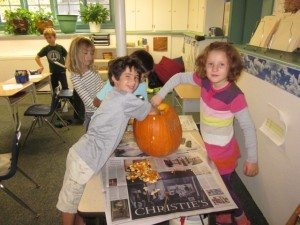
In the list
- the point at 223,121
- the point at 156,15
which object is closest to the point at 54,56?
the point at 156,15

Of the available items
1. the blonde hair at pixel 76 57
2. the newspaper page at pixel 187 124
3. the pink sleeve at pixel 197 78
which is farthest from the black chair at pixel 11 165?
the pink sleeve at pixel 197 78

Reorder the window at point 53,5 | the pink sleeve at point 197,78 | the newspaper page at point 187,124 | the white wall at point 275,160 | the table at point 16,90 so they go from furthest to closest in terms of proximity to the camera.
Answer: the window at point 53,5
the table at point 16,90
the newspaper page at point 187,124
the pink sleeve at point 197,78
the white wall at point 275,160

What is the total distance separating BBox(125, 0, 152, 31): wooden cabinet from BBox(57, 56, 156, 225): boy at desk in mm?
4366

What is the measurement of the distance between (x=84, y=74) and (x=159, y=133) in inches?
48.6

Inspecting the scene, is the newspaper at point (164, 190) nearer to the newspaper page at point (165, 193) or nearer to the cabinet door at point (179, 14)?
the newspaper page at point (165, 193)

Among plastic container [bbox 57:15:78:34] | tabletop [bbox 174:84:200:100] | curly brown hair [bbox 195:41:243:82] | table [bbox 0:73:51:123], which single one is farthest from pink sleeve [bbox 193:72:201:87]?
plastic container [bbox 57:15:78:34]

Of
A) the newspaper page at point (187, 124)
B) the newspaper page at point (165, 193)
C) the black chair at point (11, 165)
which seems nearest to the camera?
the newspaper page at point (165, 193)

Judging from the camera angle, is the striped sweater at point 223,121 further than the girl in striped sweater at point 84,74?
No

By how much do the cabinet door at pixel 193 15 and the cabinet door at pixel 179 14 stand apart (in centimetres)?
19

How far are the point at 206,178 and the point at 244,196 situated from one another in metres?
1.23

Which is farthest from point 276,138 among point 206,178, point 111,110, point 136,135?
point 111,110

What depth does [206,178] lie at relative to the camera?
1.05 m

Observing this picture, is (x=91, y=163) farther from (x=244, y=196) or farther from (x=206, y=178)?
(x=244, y=196)

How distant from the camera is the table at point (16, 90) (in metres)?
2.85
